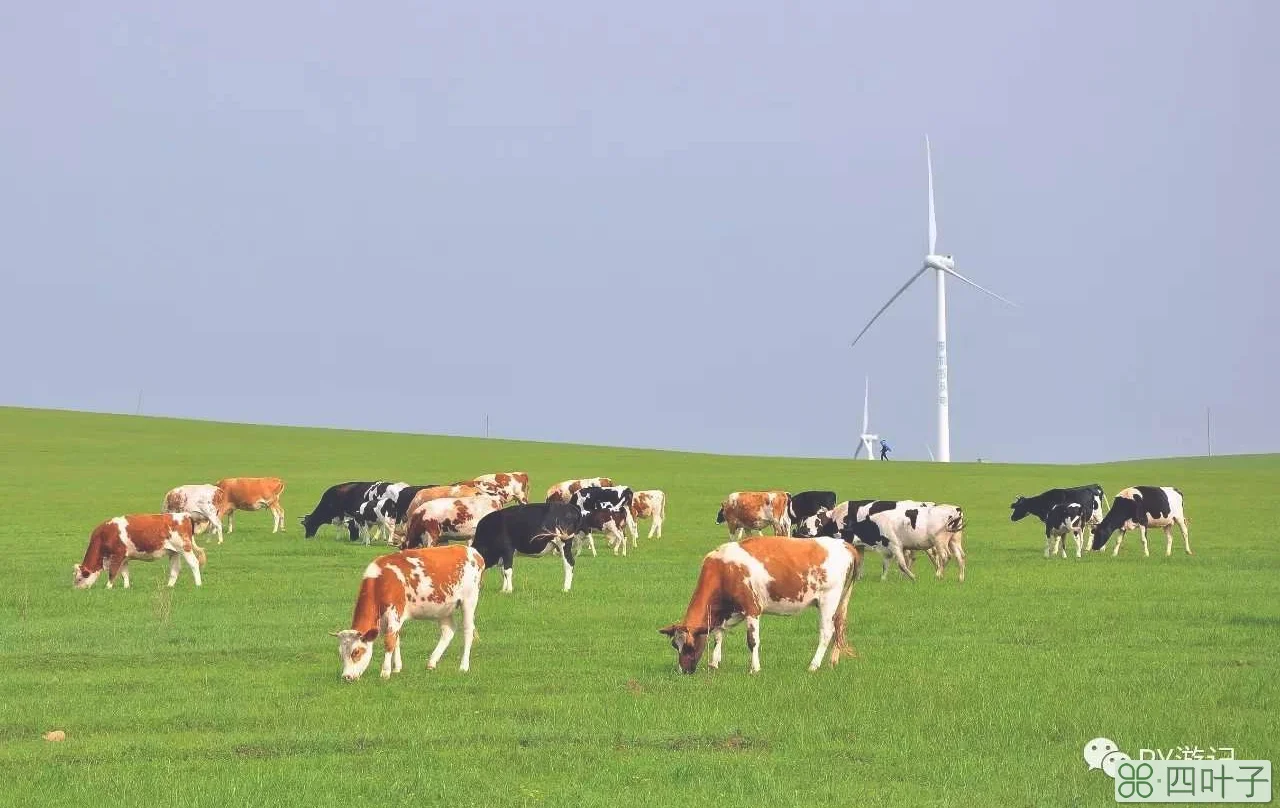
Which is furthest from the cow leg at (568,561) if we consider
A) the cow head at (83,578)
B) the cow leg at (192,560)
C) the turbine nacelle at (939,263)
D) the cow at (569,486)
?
the turbine nacelle at (939,263)

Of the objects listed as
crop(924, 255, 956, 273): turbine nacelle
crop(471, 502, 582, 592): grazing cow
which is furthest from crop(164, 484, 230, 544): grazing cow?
crop(924, 255, 956, 273): turbine nacelle

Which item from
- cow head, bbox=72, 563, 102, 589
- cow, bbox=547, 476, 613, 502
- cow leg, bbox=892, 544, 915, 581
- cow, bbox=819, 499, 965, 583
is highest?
cow, bbox=547, 476, 613, 502

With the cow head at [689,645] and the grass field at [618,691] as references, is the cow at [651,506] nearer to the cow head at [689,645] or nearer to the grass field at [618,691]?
the grass field at [618,691]

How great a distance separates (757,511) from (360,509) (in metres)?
8.67

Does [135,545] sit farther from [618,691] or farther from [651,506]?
[651,506]

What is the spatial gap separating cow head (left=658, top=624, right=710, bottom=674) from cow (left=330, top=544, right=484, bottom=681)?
222cm

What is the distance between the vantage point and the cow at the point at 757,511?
33.9m

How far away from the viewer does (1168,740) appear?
1239 centimetres

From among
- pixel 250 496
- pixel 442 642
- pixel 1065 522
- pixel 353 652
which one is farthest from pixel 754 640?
pixel 250 496

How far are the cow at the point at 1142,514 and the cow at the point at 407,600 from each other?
19.2 meters

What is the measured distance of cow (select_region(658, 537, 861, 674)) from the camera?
15562mm

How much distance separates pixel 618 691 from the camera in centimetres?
1477

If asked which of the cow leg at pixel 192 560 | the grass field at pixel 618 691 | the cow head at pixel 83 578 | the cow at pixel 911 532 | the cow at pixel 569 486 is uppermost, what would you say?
the cow at pixel 569 486

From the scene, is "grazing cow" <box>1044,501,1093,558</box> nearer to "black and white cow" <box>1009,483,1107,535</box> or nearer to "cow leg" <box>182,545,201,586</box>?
"black and white cow" <box>1009,483,1107,535</box>
